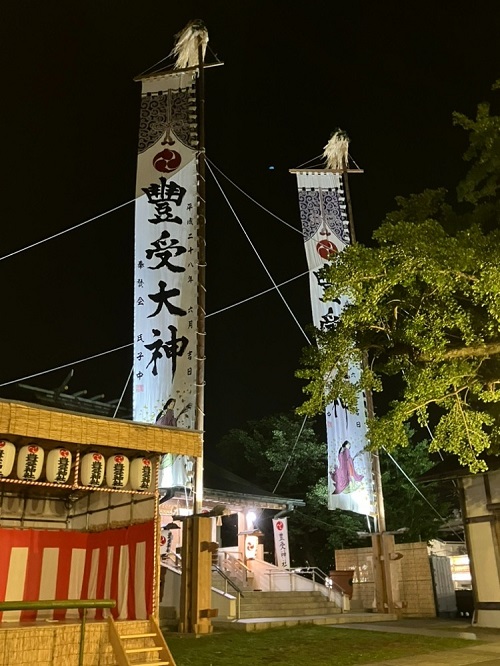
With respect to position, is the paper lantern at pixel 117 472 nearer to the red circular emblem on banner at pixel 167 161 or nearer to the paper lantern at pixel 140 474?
the paper lantern at pixel 140 474

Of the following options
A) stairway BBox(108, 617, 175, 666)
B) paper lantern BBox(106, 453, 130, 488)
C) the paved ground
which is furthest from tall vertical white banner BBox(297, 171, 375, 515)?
stairway BBox(108, 617, 175, 666)

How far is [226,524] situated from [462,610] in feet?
42.3

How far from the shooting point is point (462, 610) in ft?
56.8

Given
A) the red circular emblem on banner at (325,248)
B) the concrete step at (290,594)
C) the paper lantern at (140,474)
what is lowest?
the concrete step at (290,594)

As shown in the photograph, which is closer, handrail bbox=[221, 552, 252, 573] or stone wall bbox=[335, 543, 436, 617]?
stone wall bbox=[335, 543, 436, 617]

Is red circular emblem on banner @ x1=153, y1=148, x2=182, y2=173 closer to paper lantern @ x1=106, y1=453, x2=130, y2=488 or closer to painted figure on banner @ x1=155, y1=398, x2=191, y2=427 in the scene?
painted figure on banner @ x1=155, y1=398, x2=191, y2=427

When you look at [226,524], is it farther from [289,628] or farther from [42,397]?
[289,628]

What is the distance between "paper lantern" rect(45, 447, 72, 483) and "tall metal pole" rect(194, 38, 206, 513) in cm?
324

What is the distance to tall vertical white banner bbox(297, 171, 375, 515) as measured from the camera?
54.5ft

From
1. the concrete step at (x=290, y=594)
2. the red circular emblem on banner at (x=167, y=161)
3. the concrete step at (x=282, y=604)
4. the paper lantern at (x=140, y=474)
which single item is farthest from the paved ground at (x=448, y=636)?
the red circular emblem on banner at (x=167, y=161)

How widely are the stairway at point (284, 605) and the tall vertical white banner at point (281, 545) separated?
291 cm

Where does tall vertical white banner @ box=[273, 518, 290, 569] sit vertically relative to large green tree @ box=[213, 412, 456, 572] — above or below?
below

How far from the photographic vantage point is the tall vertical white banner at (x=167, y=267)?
12.9 m

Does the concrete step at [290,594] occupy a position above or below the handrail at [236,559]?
below
